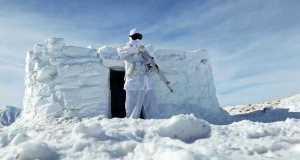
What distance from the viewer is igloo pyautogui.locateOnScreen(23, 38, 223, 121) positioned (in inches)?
447

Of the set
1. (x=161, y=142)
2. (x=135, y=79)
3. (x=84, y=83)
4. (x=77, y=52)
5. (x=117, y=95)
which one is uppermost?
(x=77, y=52)

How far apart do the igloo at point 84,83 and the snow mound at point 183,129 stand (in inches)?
284

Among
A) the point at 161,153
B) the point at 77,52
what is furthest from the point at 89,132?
the point at 77,52

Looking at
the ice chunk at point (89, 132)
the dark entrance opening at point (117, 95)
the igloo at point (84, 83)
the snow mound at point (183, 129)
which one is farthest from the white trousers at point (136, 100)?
the dark entrance opening at point (117, 95)

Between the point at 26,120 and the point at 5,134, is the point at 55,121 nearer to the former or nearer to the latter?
the point at 26,120

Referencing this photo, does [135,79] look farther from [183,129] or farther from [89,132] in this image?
[89,132]

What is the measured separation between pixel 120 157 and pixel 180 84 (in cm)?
937

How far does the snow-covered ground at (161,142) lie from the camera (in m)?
3.51

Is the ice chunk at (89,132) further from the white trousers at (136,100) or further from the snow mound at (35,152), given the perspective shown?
the white trousers at (136,100)

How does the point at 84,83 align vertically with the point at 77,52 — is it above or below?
below

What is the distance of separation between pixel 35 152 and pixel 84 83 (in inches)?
321

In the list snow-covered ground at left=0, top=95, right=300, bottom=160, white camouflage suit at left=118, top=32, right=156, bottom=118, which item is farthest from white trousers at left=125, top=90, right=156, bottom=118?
snow-covered ground at left=0, top=95, right=300, bottom=160

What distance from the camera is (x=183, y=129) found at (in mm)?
4266

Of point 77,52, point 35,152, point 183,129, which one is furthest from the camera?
point 77,52
